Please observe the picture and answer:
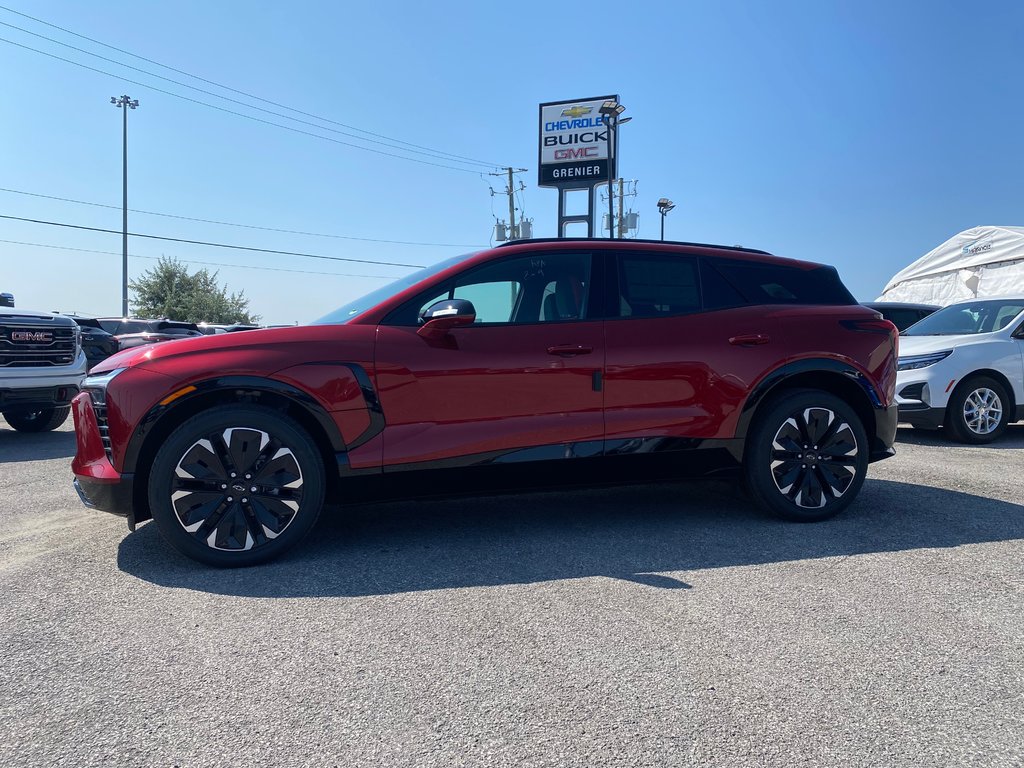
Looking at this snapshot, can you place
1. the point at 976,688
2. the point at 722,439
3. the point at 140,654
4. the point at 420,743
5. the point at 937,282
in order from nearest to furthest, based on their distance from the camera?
1. the point at 420,743
2. the point at 976,688
3. the point at 140,654
4. the point at 722,439
5. the point at 937,282

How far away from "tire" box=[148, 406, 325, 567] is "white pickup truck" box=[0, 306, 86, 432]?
530cm

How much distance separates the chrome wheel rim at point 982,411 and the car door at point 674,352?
4.59m

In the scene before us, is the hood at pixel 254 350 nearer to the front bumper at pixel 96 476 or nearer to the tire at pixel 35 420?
the front bumper at pixel 96 476

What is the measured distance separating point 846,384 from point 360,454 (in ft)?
9.75

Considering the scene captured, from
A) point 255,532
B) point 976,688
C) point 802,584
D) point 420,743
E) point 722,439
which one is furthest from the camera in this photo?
point 722,439

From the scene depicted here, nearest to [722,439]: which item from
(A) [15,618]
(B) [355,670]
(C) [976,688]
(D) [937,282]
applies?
(C) [976,688]

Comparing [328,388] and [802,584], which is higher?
[328,388]

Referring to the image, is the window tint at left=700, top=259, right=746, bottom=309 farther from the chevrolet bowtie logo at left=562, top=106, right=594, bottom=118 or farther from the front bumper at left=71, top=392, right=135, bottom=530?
the chevrolet bowtie logo at left=562, top=106, right=594, bottom=118

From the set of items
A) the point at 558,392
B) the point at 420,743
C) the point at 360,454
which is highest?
the point at 558,392

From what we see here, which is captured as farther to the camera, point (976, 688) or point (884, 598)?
point (884, 598)

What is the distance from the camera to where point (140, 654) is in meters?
2.56

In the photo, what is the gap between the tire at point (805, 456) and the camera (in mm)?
4168

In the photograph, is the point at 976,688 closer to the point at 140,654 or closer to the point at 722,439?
the point at 722,439

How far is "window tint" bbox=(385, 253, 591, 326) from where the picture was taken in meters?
3.88
